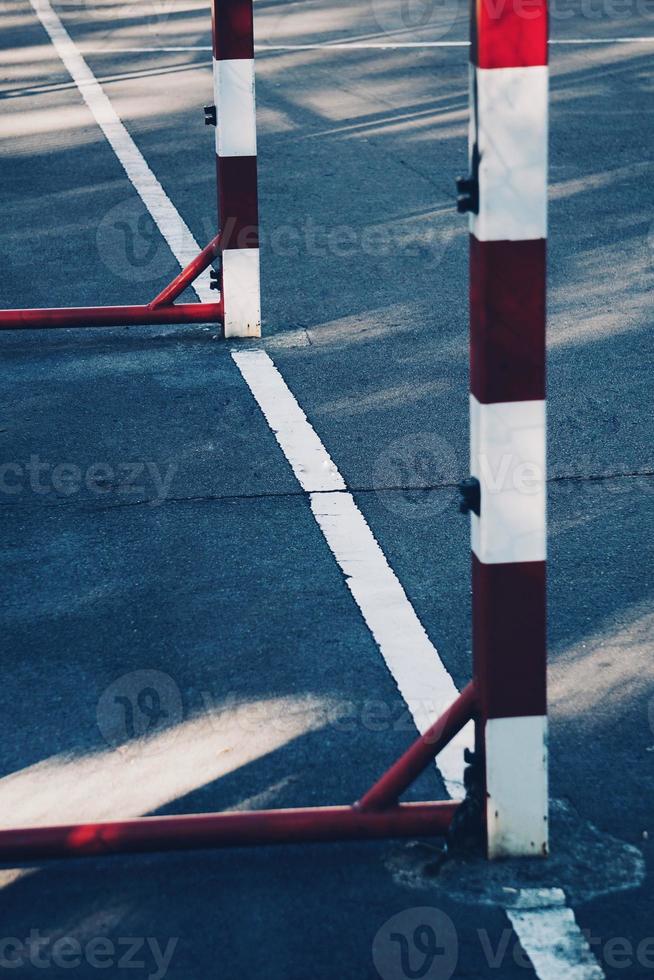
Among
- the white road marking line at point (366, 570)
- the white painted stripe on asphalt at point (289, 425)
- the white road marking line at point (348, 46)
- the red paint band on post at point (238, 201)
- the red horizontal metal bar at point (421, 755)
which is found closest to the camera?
the red horizontal metal bar at point (421, 755)

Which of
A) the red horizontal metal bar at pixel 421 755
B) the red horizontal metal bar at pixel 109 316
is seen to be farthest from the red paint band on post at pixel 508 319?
the red horizontal metal bar at pixel 109 316

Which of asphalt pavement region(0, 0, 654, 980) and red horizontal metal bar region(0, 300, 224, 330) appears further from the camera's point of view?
red horizontal metal bar region(0, 300, 224, 330)

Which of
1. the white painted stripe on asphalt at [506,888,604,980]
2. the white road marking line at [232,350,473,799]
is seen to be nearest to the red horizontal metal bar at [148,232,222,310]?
the white road marking line at [232,350,473,799]

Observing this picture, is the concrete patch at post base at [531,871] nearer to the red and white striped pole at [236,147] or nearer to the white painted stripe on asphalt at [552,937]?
the white painted stripe on asphalt at [552,937]

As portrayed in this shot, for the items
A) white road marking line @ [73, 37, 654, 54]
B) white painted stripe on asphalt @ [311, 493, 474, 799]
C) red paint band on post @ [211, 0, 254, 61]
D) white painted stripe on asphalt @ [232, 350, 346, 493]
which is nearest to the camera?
white painted stripe on asphalt @ [311, 493, 474, 799]

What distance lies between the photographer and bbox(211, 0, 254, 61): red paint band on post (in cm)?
620

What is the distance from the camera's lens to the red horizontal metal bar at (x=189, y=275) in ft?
22.2

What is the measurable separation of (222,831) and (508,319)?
119cm

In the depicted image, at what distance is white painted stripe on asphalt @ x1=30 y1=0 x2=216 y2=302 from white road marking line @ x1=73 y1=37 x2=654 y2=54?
1.33 feet

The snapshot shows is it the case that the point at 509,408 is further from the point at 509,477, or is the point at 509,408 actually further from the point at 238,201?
the point at 238,201

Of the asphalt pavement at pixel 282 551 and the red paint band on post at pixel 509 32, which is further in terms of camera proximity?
the asphalt pavement at pixel 282 551

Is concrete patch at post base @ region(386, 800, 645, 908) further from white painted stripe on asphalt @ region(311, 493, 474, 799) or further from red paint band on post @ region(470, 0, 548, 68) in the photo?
red paint band on post @ region(470, 0, 548, 68)

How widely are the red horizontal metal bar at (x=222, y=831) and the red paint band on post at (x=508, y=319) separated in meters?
0.89

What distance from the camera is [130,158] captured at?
10656mm
